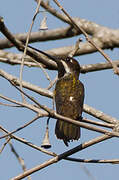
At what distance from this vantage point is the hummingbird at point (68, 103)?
537 cm

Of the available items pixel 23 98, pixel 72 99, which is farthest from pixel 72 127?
pixel 23 98

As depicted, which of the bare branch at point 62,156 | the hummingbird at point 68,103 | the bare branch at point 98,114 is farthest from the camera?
the bare branch at point 98,114

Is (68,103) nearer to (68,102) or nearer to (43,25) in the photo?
(68,102)

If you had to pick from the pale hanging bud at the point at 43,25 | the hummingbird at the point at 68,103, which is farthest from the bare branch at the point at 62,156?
the pale hanging bud at the point at 43,25

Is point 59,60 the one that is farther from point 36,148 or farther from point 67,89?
point 36,148

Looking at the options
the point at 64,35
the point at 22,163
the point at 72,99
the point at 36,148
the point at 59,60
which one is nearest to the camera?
the point at 36,148

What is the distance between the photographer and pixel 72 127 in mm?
5418

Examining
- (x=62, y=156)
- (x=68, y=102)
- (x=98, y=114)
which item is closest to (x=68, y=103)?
(x=68, y=102)

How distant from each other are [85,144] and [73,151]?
0.42 feet

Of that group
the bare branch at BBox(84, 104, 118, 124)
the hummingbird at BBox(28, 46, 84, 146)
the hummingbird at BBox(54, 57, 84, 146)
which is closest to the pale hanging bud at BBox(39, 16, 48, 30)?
the hummingbird at BBox(28, 46, 84, 146)

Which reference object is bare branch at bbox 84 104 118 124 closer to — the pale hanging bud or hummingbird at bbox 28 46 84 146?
hummingbird at bbox 28 46 84 146

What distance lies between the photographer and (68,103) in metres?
5.73

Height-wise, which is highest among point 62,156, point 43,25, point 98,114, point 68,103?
point 43,25

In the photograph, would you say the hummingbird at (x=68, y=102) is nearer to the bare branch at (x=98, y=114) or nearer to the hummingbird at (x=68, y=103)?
the hummingbird at (x=68, y=103)
